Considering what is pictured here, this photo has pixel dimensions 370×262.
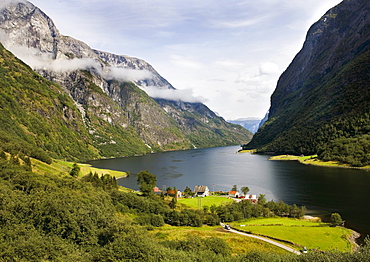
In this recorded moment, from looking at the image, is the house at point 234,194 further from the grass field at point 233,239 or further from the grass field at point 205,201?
the grass field at point 233,239

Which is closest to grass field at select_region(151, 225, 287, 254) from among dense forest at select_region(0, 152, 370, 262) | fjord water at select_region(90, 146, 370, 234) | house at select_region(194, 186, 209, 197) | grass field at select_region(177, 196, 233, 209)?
dense forest at select_region(0, 152, 370, 262)

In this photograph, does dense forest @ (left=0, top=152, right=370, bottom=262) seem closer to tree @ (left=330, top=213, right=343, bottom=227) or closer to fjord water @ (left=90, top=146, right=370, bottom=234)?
tree @ (left=330, top=213, right=343, bottom=227)

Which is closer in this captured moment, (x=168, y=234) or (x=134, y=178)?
A: (x=168, y=234)

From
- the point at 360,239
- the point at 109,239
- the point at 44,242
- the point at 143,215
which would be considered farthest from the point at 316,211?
the point at 44,242

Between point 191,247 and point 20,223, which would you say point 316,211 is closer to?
point 191,247

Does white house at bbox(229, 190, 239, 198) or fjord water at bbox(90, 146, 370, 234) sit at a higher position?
fjord water at bbox(90, 146, 370, 234)

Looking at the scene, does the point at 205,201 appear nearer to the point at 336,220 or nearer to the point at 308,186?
the point at 308,186
